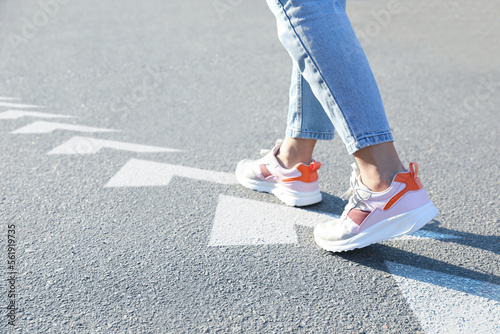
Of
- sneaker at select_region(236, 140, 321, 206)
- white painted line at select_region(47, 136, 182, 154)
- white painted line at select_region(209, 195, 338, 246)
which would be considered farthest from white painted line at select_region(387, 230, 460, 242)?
white painted line at select_region(47, 136, 182, 154)

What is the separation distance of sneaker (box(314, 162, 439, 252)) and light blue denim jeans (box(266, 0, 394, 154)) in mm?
170

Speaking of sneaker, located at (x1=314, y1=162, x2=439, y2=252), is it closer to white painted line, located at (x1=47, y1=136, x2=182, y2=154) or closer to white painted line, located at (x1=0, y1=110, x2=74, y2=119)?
white painted line, located at (x1=47, y1=136, x2=182, y2=154)

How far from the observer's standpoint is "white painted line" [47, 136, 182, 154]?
281 centimetres

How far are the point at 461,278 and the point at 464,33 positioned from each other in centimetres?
489

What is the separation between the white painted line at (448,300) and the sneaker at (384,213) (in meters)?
0.14

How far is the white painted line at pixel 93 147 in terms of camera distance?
2809mm

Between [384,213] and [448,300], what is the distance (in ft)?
1.14

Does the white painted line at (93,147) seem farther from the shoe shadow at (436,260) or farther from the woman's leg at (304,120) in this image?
the shoe shadow at (436,260)

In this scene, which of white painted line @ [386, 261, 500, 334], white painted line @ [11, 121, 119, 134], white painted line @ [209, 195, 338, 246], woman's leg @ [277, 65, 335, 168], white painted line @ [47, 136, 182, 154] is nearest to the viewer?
white painted line @ [386, 261, 500, 334]

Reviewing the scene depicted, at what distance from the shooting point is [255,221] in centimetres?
214

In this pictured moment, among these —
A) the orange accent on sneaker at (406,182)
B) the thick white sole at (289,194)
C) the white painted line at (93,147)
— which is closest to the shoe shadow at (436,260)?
the orange accent on sneaker at (406,182)

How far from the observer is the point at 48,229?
6.69ft

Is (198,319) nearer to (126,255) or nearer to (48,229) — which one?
(126,255)

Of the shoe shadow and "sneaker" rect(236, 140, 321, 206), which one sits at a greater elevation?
"sneaker" rect(236, 140, 321, 206)
